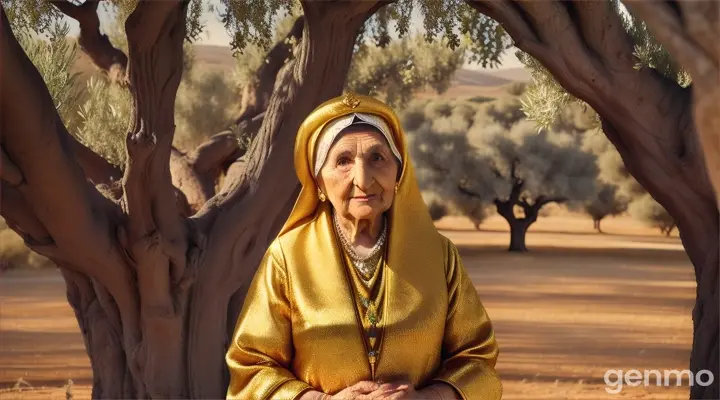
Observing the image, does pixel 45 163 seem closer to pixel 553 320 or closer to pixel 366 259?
pixel 366 259

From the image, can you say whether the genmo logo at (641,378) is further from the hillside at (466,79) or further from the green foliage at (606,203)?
the hillside at (466,79)

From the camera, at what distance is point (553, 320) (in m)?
19.0

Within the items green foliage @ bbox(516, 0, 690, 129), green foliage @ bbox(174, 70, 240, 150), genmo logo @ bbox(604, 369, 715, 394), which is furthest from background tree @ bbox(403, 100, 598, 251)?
green foliage @ bbox(516, 0, 690, 129)

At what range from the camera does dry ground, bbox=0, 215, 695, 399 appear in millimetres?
12711

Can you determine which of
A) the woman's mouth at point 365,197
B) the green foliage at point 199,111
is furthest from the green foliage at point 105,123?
the green foliage at point 199,111

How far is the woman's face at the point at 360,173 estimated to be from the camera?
3.22 m

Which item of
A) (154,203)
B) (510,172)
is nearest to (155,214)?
(154,203)

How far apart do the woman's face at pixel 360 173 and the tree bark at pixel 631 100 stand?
3.75 metres

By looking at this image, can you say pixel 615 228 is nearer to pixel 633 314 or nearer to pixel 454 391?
pixel 633 314

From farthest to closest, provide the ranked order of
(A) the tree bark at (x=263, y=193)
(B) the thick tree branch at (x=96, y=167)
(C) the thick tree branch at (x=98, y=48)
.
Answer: (C) the thick tree branch at (x=98, y=48), (B) the thick tree branch at (x=96, y=167), (A) the tree bark at (x=263, y=193)

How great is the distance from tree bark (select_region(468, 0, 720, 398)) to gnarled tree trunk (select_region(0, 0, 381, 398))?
1194 millimetres

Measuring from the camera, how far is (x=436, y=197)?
120 ft

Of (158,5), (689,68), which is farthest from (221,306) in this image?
(689,68)

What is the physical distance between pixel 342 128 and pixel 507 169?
32267 mm
